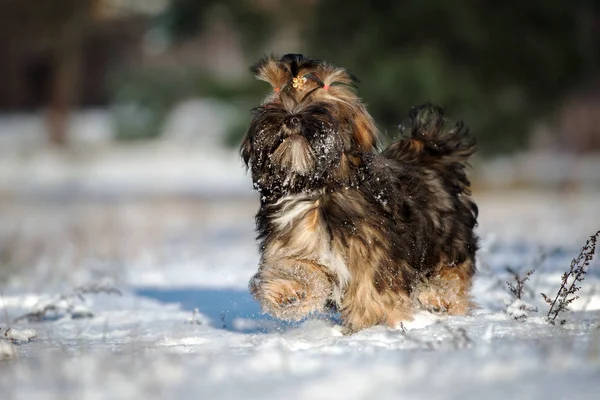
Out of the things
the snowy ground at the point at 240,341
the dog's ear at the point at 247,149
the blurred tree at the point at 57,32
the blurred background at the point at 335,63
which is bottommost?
the snowy ground at the point at 240,341

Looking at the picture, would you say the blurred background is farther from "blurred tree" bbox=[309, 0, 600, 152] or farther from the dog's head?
the dog's head

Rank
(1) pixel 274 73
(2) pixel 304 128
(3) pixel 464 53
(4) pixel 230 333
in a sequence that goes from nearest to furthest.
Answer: (2) pixel 304 128 < (1) pixel 274 73 < (4) pixel 230 333 < (3) pixel 464 53

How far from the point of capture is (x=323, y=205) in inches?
192

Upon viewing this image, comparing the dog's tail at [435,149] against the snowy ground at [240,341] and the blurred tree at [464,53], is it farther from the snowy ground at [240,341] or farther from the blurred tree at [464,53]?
the blurred tree at [464,53]

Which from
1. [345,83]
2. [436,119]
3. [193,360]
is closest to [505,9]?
[436,119]

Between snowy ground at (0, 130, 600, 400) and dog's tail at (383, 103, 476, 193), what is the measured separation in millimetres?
905

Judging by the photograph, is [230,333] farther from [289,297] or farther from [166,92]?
[166,92]

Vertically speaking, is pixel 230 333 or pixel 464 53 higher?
pixel 464 53

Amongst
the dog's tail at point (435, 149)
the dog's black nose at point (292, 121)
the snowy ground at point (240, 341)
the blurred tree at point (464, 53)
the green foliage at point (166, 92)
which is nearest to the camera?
the snowy ground at point (240, 341)

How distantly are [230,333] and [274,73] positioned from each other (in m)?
1.52

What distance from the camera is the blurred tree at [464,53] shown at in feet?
53.1

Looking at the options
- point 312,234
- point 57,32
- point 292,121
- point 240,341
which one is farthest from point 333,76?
point 57,32

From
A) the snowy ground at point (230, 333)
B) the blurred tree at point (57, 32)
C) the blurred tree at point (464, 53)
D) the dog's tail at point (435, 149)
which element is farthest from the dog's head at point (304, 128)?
the blurred tree at point (57, 32)

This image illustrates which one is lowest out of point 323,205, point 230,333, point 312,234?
point 230,333
